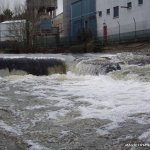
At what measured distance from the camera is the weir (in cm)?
2232

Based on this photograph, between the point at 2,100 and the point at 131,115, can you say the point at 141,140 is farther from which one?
the point at 2,100

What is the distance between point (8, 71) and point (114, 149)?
52.1 ft

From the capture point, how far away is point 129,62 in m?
20.7

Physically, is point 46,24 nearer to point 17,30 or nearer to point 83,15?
point 83,15

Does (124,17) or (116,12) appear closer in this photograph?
(124,17)

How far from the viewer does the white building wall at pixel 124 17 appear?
39.6 m

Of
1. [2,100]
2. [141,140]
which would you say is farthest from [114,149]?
[2,100]

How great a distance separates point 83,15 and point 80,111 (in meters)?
44.9

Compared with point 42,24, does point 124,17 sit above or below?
above

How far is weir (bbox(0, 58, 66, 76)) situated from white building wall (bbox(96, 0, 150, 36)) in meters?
17.4

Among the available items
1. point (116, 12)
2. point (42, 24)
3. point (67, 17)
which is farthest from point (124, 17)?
point (67, 17)

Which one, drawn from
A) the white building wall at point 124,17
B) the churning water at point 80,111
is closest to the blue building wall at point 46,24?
the white building wall at point 124,17

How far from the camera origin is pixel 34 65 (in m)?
23.0

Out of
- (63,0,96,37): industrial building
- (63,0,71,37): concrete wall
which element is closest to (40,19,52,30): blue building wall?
(63,0,71,37): concrete wall
